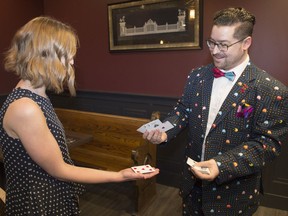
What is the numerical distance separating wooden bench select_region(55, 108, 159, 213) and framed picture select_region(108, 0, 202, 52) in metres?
0.98

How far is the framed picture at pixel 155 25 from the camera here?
3.12m

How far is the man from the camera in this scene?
58.4 inches

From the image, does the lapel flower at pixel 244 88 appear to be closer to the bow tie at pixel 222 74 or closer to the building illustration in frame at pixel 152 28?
the bow tie at pixel 222 74

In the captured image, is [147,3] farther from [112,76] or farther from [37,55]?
[37,55]

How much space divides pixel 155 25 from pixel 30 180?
103 inches

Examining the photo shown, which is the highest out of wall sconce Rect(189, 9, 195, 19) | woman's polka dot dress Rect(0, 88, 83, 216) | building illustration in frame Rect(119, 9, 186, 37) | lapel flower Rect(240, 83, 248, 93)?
wall sconce Rect(189, 9, 195, 19)

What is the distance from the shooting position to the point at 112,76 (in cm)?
390

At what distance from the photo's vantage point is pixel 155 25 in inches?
132

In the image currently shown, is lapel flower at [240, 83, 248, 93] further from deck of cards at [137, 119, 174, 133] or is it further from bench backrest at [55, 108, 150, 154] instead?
bench backrest at [55, 108, 150, 154]

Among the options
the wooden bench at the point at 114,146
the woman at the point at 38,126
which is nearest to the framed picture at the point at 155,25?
the wooden bench at the point at 114,146

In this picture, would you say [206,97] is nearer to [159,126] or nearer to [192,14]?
[159,126]

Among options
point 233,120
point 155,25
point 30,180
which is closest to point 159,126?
point 233,120

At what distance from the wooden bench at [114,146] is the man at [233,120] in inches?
49.6

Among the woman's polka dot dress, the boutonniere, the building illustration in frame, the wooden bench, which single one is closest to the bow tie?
the boutonniere
